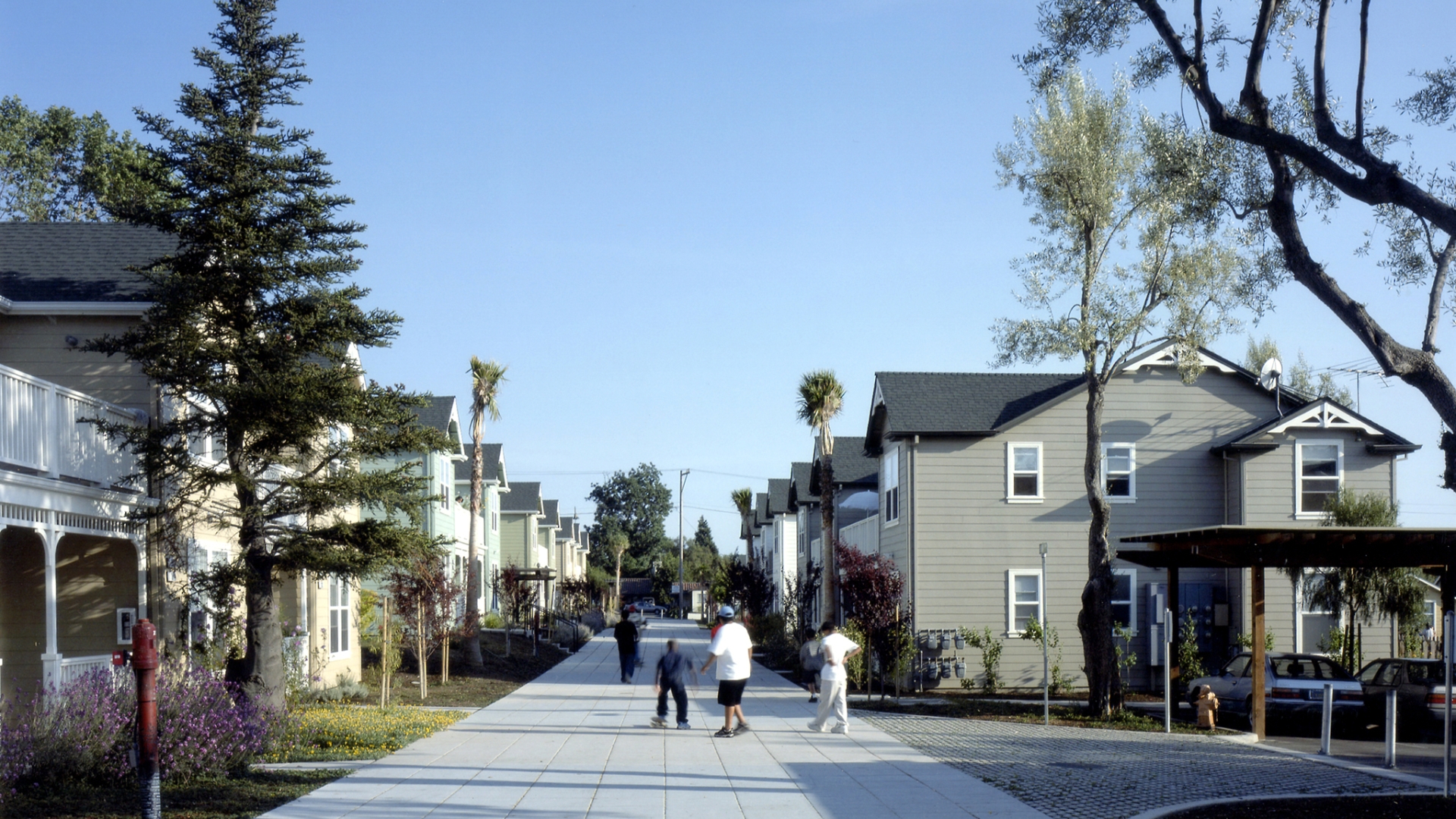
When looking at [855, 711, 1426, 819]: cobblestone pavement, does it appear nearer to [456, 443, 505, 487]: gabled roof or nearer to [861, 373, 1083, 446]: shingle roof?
[861, 373, 1083, 446]: shingle roof

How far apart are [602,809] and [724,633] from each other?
6433 mm

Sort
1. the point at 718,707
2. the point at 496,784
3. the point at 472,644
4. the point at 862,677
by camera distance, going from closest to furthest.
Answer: the point at 496,784 → the point at 718,707 → the point at 862,677 → the point at 472,644

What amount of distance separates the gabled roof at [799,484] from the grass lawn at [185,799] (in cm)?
3721

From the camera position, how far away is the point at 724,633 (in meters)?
17.8

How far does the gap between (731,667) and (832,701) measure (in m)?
1.76

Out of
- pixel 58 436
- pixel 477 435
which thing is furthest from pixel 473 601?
pixel 58 436

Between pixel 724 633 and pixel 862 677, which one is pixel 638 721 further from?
pixel 862 677

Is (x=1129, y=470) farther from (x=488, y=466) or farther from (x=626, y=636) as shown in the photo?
(x=488, y=466)

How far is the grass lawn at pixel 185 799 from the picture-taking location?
10891 mm

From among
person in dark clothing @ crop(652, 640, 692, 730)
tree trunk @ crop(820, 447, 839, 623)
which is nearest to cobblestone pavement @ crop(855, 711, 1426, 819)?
person in dark clothing @ crop(652, 640, 692, 730)

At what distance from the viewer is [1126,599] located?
93.6 ft

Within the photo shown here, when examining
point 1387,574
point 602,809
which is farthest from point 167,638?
point 1387,574

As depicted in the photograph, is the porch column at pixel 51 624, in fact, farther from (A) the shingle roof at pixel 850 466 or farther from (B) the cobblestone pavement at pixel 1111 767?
(A) the shingle roof at pixel 850 466

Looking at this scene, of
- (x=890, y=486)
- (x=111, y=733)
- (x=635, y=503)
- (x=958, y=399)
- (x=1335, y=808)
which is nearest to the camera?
(x=1335, y=808)
